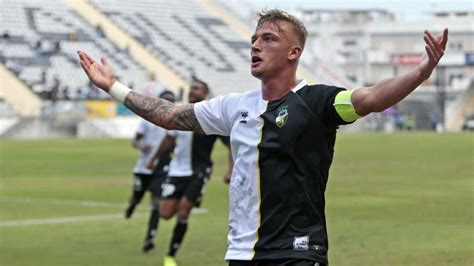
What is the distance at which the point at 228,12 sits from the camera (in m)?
90.2

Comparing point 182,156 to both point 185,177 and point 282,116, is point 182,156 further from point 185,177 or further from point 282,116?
point 282,116

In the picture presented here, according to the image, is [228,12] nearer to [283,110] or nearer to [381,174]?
[381,174]

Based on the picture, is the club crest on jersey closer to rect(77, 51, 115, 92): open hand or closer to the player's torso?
the player's torso

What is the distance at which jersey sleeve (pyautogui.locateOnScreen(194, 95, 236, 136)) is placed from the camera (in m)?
7.36

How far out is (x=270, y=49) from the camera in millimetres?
6961

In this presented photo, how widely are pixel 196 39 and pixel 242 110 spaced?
246ft

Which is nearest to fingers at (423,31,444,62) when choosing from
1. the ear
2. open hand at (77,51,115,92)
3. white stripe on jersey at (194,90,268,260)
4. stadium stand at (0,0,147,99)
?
the ear

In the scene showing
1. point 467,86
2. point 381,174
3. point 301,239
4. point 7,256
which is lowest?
point 467,86

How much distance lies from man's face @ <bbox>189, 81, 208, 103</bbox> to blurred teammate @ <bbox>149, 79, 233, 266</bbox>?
16 cm

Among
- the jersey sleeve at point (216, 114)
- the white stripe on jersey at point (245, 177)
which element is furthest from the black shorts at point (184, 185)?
the white stripe on jersey at point (245, 177)

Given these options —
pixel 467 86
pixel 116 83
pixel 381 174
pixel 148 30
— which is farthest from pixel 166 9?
pixel 116 83

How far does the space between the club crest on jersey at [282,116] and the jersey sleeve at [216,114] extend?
19.0 inches

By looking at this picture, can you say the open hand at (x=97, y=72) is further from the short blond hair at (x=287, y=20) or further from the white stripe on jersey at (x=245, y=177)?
the short blond hair at (x=287, y=20)

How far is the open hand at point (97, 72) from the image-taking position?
739cm
